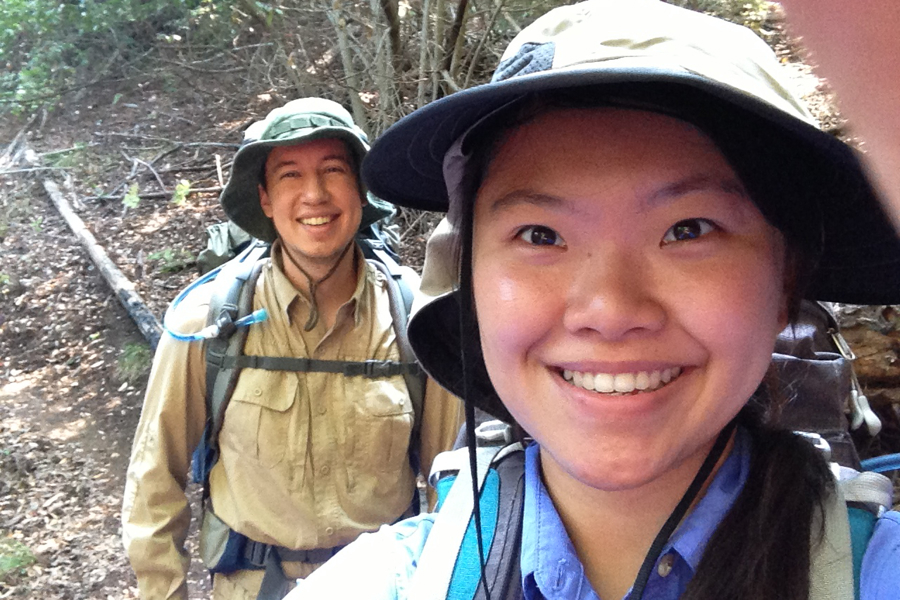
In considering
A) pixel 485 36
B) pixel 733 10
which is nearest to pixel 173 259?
pixel 485 36

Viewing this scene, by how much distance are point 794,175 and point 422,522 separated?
0.89m

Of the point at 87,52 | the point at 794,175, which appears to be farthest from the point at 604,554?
the point at 87,52

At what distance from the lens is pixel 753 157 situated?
39.5 inches

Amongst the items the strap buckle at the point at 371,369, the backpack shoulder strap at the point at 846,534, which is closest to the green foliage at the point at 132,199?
the strap buckle at the point at 371,369

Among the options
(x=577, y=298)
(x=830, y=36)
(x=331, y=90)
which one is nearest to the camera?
(x=830, y=36)

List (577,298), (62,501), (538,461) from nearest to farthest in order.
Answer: (577,298) < (538,461) < (62,501)

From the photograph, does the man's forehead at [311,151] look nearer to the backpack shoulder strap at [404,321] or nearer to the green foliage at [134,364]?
the backpack shoulder strap at [404,321]

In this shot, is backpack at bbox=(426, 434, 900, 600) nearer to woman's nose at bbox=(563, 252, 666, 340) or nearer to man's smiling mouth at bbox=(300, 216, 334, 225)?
woman's nose at bbox=(563, 252, 666, 340)

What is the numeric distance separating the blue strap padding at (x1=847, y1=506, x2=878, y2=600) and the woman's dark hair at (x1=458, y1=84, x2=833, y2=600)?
0.14 ft

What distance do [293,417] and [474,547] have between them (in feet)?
5.21

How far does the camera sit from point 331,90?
6.39 m

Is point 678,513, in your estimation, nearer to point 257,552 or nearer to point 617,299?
point 617,299

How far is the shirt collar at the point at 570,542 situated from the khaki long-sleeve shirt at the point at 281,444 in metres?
1.47

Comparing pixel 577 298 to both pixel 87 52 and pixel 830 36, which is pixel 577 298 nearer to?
pixel 830 36
